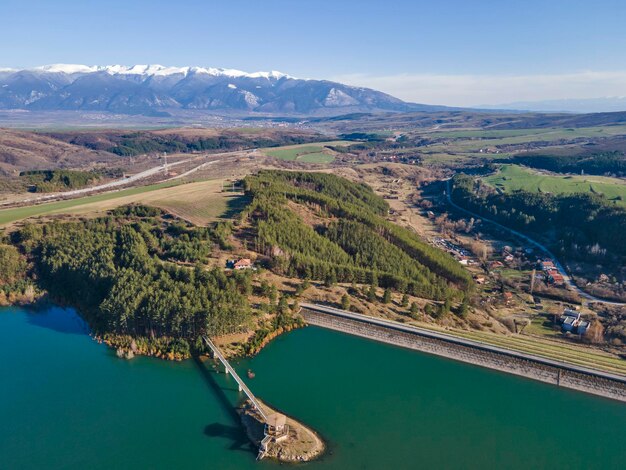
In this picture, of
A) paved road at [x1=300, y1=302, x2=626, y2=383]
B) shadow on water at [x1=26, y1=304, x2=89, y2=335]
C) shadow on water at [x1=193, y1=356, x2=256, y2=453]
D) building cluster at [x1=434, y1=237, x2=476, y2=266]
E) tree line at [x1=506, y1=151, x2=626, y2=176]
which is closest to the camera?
shadow on water at [x1=193, y1=356, x2=256, y2=453]

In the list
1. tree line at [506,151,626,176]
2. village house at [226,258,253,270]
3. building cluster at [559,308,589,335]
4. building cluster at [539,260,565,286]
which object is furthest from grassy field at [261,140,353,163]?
building cluster at [559,308,589,335]

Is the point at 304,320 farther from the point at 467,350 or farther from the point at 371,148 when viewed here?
the point at 371,148

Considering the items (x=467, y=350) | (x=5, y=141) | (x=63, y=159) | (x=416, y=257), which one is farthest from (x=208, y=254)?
(x=5, y=141)

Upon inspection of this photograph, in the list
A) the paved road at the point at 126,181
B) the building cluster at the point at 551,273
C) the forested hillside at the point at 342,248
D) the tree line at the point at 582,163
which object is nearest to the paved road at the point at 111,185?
the paved road at the point at 126,181

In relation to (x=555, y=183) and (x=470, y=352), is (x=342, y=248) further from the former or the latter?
(x=555, y=183)

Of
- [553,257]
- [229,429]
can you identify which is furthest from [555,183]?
[229,429]

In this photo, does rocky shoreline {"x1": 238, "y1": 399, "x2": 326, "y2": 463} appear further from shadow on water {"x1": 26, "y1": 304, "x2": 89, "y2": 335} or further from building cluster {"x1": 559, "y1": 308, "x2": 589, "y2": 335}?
building cluster {"x1": 559, "y1": 308, "x2": 589, "y2": 335}
